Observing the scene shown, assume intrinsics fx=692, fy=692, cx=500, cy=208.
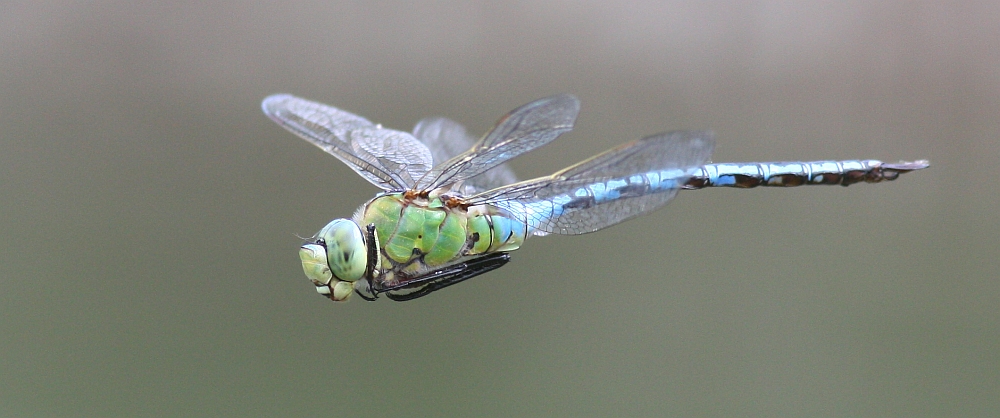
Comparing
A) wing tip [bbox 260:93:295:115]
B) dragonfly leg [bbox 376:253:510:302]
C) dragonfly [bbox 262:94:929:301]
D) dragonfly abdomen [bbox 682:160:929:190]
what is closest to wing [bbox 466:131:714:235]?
dragonfly [bbox 262:94:929:301]

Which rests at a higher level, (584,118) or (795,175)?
(584,118)

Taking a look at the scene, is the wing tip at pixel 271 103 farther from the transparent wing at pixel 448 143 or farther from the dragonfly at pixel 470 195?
the transparent wing at pixel 448 143

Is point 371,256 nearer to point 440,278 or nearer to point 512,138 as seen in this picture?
point 440,278

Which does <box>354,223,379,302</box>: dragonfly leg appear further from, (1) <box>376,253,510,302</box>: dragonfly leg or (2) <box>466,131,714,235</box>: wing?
(2) <box>466,131,714,235</box>: wing

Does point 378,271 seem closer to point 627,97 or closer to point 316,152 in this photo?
point 316,152

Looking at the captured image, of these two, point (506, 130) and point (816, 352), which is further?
point (816, 352)

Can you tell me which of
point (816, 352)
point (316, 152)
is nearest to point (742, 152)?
point (816, 352)

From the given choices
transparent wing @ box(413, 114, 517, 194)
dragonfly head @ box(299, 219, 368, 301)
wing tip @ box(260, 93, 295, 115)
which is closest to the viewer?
dragonfly head @ box(299, 219, 368, 301)

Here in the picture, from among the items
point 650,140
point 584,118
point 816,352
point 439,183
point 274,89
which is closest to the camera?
point 650,140
